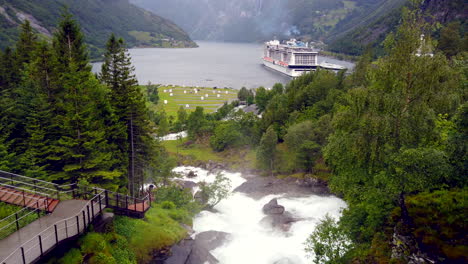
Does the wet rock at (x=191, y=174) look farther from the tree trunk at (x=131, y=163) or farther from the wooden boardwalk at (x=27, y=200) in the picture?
the wooden boardwalk at (x=27, y=200)

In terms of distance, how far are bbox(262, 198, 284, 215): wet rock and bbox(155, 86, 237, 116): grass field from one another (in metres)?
58.9

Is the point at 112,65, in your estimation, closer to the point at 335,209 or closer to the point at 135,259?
the point at 135,259

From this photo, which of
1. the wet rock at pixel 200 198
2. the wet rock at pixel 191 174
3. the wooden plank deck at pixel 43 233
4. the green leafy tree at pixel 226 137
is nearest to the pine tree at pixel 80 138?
the wooden plank deck at pixel 43 233

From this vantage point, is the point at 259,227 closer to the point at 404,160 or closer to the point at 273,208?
the point at 273,208

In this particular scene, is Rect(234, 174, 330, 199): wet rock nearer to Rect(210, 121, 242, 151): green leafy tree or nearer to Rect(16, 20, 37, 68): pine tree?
Rect(210, 121, 242, 151): green leafy tree

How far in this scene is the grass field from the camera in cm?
9588

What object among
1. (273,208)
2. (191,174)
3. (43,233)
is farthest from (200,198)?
(43,233)

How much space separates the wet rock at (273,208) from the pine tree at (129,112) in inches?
511

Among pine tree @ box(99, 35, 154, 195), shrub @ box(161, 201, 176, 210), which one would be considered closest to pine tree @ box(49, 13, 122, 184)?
pine tree @ box(99, 35, 154, 195)

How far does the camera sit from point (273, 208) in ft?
108

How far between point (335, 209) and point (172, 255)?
1855 centimetres

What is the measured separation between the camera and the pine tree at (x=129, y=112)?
27.9m

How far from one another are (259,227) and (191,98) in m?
81.7

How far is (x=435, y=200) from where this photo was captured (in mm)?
14461
